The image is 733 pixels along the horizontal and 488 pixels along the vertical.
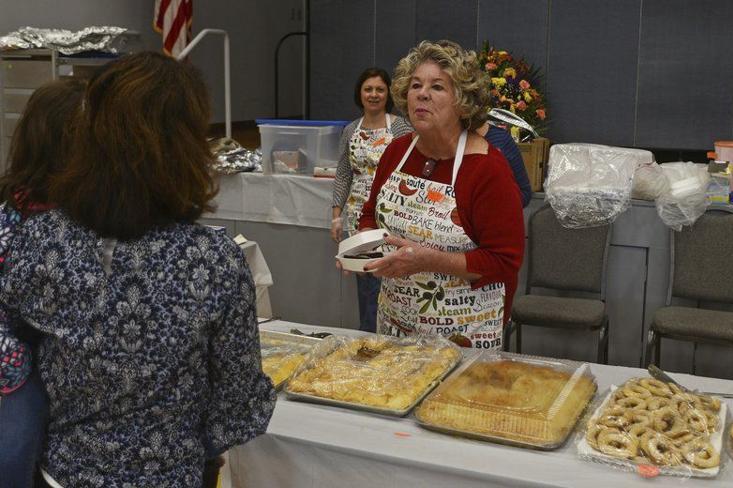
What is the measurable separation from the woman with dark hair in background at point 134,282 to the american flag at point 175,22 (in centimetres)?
647

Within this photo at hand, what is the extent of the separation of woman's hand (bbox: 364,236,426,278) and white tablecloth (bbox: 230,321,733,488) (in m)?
0.38

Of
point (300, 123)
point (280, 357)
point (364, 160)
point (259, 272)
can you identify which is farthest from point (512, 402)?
point (300, 123)

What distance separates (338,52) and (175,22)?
1.55 meters

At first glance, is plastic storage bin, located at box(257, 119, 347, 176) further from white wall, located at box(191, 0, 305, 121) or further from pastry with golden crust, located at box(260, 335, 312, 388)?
white wall, located at box(191, 0, 305, 121)

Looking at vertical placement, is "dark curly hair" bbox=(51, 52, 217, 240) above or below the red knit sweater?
above

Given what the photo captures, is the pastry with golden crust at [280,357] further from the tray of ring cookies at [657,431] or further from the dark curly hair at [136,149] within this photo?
the dark curly hair at [136,149]

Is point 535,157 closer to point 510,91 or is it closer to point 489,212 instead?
point 510,91

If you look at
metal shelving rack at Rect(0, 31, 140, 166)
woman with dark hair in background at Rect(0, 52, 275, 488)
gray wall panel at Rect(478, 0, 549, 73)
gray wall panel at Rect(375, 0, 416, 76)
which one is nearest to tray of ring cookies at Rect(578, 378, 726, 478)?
woman with dark hair in background at Rect(0, 52, 275, 488)

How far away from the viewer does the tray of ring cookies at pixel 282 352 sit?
2.07 meters

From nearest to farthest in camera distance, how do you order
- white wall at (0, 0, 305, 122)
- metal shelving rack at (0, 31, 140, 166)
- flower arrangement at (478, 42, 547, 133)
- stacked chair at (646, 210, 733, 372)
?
1. stacked chair at (646, 210, 733, 372)
2. flower arrangement at (478, 42, 547, 133)
3. metal shelving rack at (0, 31, 140, 166)
4. white wall at (0, 0, 305, 122)

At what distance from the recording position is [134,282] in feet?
4.14

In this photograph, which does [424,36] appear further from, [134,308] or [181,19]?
[134,308]

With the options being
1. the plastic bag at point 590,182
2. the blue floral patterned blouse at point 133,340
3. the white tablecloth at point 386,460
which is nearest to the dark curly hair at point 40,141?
the blue floral patterned blouse at point 133,340

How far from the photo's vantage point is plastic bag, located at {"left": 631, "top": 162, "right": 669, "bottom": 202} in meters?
3.94
